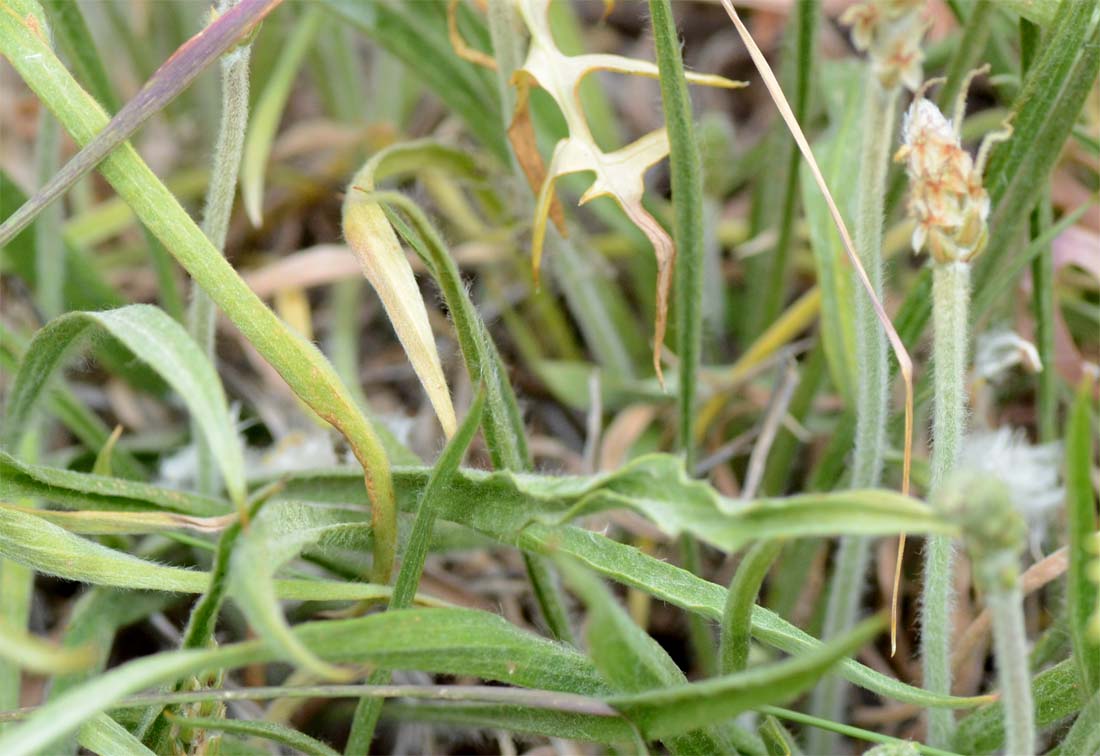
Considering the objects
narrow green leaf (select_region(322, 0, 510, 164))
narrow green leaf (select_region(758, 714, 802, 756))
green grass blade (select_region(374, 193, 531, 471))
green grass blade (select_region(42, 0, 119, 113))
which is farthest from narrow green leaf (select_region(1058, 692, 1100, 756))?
green grass blade (select_region(42, 0, 119, 113))

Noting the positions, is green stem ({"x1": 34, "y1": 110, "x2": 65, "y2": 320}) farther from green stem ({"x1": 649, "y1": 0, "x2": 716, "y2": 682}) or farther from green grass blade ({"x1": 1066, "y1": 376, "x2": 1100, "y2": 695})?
green grass blade ({"x1": 1066, "y1": 376, "x2": 1100, "y2": 695})

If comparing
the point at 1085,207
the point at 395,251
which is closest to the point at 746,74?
the point at 1085,207

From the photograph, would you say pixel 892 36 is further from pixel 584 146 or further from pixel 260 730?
pixel 260 730

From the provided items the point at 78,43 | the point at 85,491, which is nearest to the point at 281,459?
the point at 85,491

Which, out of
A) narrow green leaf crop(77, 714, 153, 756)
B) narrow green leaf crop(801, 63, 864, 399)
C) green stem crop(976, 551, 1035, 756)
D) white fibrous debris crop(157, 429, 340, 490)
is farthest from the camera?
white fibrous debris crop(157, 429, 340, 490)

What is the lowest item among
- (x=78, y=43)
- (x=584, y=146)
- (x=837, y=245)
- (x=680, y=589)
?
(x=680, y=589)

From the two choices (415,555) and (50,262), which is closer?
(415,555)

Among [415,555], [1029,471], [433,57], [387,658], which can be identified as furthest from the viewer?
[433,57]
